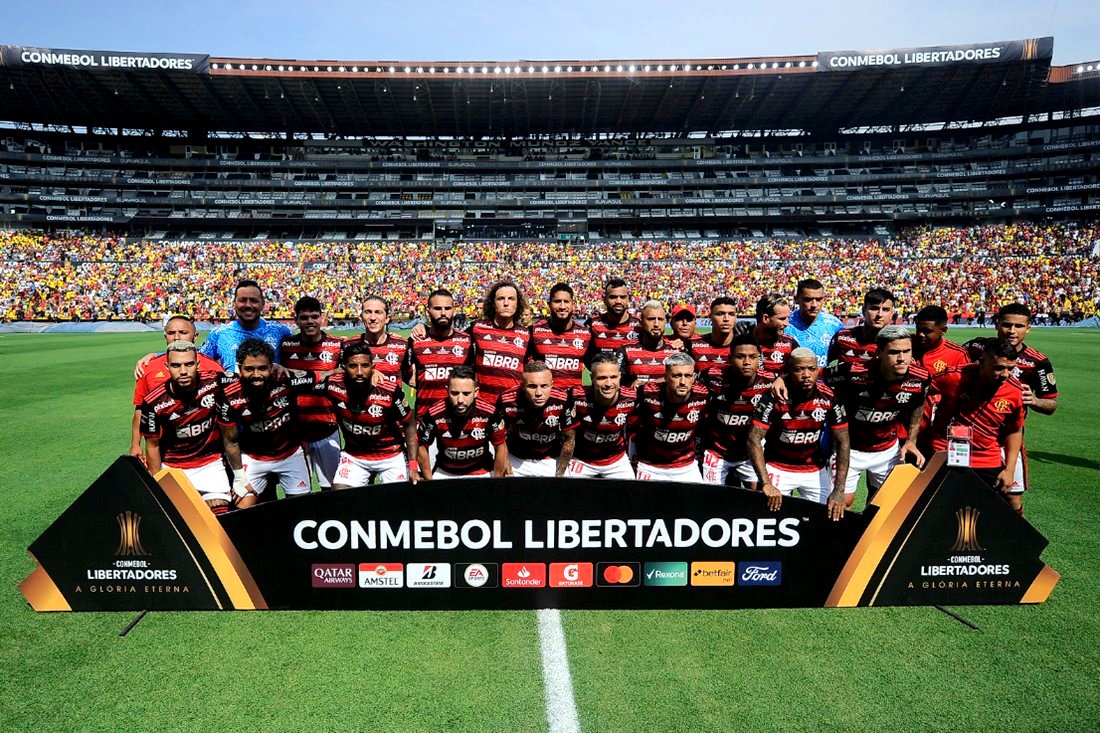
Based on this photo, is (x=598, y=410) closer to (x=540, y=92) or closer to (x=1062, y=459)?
(x=1062, y=459)

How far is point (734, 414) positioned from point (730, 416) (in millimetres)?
45

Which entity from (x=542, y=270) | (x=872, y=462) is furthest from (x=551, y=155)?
(x=872, y=462)

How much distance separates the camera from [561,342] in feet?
22.7

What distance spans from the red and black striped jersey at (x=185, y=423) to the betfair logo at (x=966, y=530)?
20.7 ft

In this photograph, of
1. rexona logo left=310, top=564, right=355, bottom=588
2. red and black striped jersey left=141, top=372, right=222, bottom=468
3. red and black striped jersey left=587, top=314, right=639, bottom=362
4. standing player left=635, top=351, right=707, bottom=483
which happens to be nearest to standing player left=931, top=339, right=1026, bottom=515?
standing player left=635, top=351, right=707, bottom=483

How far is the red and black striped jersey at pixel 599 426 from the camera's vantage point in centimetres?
557

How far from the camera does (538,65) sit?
41.4m

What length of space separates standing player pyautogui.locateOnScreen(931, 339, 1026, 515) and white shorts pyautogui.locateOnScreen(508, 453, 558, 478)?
3.68 m

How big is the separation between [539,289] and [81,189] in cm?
4120

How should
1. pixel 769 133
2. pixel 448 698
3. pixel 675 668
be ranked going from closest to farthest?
pixel 448 698 → pixel 675 668 → pixel 769 133

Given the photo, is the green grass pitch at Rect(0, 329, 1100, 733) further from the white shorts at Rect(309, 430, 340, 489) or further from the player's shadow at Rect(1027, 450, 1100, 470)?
the player's shadow at Rect(1027, 450, 1100, 470)

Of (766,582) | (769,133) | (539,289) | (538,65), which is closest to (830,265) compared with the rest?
(769,133)

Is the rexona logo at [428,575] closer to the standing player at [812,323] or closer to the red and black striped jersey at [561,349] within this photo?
the red and black striped jersey at [561,349]

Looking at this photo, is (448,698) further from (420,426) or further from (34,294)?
(34,294)
